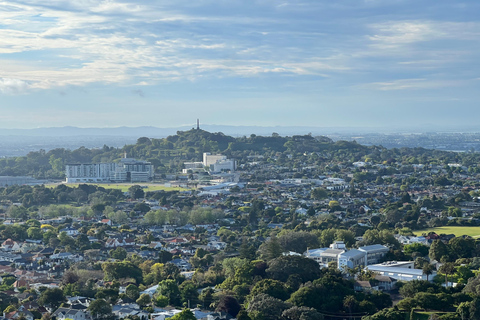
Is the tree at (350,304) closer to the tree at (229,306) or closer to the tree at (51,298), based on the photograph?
the tree at (229,306)

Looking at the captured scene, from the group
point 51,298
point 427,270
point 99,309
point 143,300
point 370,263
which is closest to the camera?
point 99,309

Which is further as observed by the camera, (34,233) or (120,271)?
(34,233)

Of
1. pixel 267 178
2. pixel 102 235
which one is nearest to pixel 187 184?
pixel 267 178

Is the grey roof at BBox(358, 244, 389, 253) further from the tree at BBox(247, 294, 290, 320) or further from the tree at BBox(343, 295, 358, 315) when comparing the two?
the tree at BBox(247, 294, 290, 320)

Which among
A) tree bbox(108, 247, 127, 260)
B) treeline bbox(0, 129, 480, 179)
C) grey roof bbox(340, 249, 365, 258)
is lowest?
tree bbox(108, 247, 127, 260)

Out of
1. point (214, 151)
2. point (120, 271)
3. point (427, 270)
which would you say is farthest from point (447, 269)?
point (214, 151)

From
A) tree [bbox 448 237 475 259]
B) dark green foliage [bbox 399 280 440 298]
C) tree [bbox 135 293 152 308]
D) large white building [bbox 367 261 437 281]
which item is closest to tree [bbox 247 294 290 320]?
tree [bbox 135 293 152 308]

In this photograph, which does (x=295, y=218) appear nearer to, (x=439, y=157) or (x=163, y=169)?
(x=163, y=169)

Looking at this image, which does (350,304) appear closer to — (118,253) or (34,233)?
(118,253)
